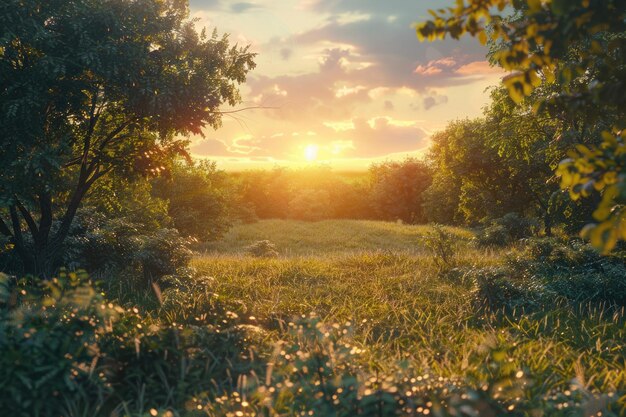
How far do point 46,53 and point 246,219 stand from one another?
118 ft

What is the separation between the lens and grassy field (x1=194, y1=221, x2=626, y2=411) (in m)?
5.89

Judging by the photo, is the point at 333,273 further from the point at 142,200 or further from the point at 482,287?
the point at 142,200

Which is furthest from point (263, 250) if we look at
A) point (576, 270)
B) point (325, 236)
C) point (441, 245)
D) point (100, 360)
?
point (100, 360)

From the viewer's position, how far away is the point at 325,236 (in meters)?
35.9

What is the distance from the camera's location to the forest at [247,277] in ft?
14.5

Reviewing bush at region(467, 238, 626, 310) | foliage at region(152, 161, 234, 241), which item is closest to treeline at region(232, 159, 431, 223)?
foliage at region(152, 161, 234, 241)

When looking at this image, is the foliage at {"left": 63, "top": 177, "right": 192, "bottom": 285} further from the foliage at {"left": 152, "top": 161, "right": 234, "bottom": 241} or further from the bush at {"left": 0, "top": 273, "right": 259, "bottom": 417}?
the foliage at {"left": 152, "top": 161, "right": 234, "bottom": 241}

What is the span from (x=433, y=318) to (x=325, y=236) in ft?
87.7

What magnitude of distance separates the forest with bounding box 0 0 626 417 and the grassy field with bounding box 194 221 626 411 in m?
0.06

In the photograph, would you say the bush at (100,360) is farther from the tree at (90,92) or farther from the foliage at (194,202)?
the foliage at (194,202)

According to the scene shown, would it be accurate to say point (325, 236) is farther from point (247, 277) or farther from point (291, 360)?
point (291, 360)

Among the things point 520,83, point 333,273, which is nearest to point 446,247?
point 333,273

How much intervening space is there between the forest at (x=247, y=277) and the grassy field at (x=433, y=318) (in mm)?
63

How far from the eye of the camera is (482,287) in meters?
10.4
